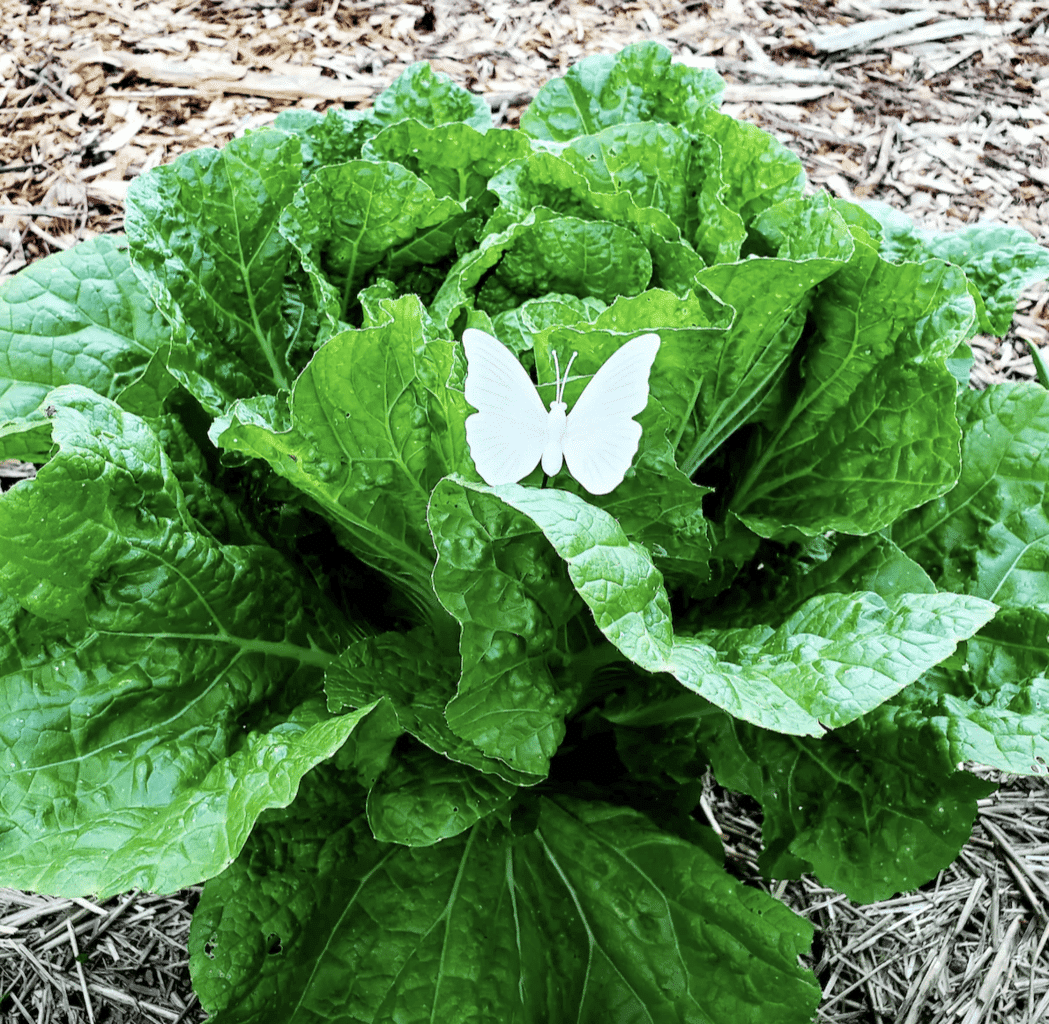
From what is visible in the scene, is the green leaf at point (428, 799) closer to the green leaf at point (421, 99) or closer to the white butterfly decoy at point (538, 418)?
the white butterfly decoy at point (538, 418)

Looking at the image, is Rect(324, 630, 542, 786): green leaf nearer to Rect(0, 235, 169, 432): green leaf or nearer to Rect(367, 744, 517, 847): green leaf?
Rect(367, 744, 517, 847): green leaf

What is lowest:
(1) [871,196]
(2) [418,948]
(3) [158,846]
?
(2) [418,948]

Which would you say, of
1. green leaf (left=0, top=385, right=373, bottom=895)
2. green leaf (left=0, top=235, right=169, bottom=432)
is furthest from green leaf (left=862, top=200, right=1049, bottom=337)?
green leaf (left=0, top=235, right=169, bottom=432)

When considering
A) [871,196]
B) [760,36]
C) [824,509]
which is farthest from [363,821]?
[760,36]

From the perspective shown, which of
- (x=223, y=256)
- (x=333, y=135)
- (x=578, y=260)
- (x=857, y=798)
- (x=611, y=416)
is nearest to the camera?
(x=611, y=416)

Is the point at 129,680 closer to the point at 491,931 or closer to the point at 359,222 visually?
the point at 491,931

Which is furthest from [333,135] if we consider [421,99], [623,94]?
[623,94]

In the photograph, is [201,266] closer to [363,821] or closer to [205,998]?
[363,821]
